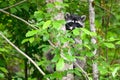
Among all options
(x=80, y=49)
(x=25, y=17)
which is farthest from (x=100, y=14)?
(x=80, y=49)

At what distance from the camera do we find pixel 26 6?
5086 mm

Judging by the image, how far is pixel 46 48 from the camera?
3.34 m

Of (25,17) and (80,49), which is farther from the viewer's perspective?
(25,17)

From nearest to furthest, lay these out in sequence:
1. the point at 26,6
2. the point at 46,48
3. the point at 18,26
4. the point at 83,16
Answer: the point at 46,48 → the point at 26,6 → the point at 18,26 → the point at 83,16

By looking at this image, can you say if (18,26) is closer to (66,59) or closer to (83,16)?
(83,16)

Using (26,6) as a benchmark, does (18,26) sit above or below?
below

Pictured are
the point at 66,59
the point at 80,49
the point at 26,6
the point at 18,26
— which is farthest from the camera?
the point at 18,26

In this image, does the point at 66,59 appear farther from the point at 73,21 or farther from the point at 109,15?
the point at 73,21

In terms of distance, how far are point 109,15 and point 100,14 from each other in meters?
0.17

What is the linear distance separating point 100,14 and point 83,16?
44 centimetres

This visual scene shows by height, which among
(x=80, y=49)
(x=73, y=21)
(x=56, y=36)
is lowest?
(x=73, y=21)

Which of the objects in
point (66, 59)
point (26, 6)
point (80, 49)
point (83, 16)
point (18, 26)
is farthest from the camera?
point (83, 16)

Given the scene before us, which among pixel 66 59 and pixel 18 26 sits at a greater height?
pixel 66 59

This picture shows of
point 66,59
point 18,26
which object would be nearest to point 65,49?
point 66,59
